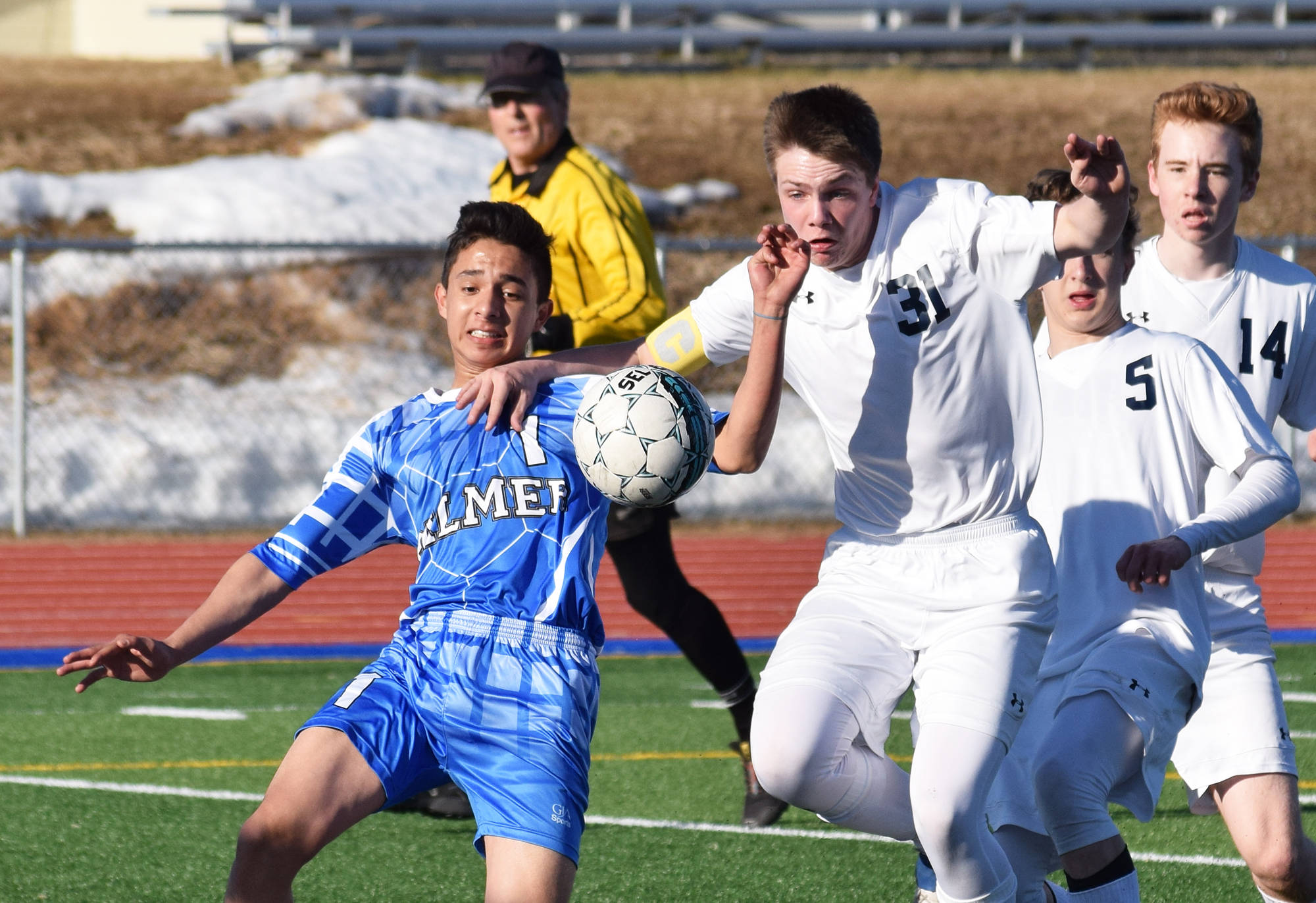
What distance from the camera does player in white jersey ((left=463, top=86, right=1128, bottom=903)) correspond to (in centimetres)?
322

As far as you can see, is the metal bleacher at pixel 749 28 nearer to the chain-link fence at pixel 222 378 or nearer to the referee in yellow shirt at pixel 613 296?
the chain-link fence at pixel 222 378

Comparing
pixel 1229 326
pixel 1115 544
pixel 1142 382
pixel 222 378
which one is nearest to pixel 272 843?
pixel 1115 544

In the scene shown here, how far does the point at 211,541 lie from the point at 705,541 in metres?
3.57

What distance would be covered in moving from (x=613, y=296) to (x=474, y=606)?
2.20m

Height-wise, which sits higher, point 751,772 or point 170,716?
point 751,772

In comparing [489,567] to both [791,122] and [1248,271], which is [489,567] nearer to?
[791,122]

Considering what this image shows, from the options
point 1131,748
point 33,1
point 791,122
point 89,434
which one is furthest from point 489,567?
point 33,1

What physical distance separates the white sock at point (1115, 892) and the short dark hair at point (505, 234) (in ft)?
5.91

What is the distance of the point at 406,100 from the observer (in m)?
19.9

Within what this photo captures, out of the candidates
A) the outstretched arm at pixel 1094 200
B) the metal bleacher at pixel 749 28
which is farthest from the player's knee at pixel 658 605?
the metal bleacher at pixel 749 28

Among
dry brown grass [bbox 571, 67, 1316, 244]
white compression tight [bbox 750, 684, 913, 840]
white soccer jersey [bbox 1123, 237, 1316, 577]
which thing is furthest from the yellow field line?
dry brown grass [bbox 571, 67, 1316, 244]

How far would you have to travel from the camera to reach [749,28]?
81.9 feet

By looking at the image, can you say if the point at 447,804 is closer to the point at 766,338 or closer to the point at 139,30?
the point at 766,338

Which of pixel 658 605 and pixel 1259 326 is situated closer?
pixel 1259 326
